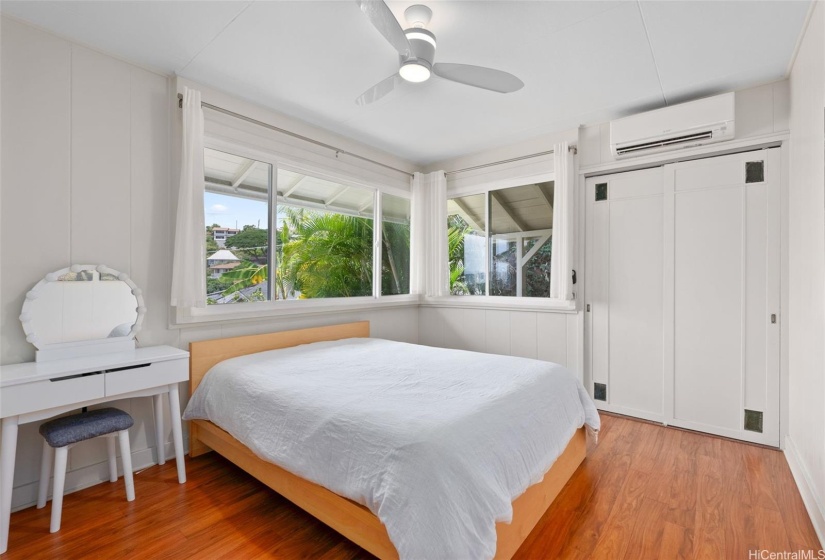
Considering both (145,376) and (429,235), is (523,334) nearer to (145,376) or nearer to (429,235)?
(429,235)

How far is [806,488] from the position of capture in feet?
6.66

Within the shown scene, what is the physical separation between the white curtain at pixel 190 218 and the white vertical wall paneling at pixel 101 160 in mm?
292

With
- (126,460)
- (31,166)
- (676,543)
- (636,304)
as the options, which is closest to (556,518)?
(676,543)

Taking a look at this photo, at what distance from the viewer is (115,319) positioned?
231 centimetres

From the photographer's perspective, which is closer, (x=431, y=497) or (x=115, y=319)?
(x=431, y=497)

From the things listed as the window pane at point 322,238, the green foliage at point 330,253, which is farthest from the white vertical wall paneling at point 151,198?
the green foliage at point 330,253

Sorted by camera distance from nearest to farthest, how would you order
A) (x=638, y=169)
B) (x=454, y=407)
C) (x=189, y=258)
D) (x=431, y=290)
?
(x=454, y=407) < (x=189, y=258) < (x=638, y=169) < (x=431, y=290)

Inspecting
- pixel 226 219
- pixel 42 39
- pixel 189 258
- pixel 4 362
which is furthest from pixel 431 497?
pixel 42 39

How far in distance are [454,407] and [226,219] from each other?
231cm

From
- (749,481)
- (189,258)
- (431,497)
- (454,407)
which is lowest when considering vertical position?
(749,481)

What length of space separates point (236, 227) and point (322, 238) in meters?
1.07

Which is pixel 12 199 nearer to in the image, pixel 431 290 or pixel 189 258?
pixel 189 258

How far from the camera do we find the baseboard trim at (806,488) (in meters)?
1.77

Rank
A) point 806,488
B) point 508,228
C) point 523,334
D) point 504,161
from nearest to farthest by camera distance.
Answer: point 806,488 → point 523,334 → point 504,161 → point 508,228
